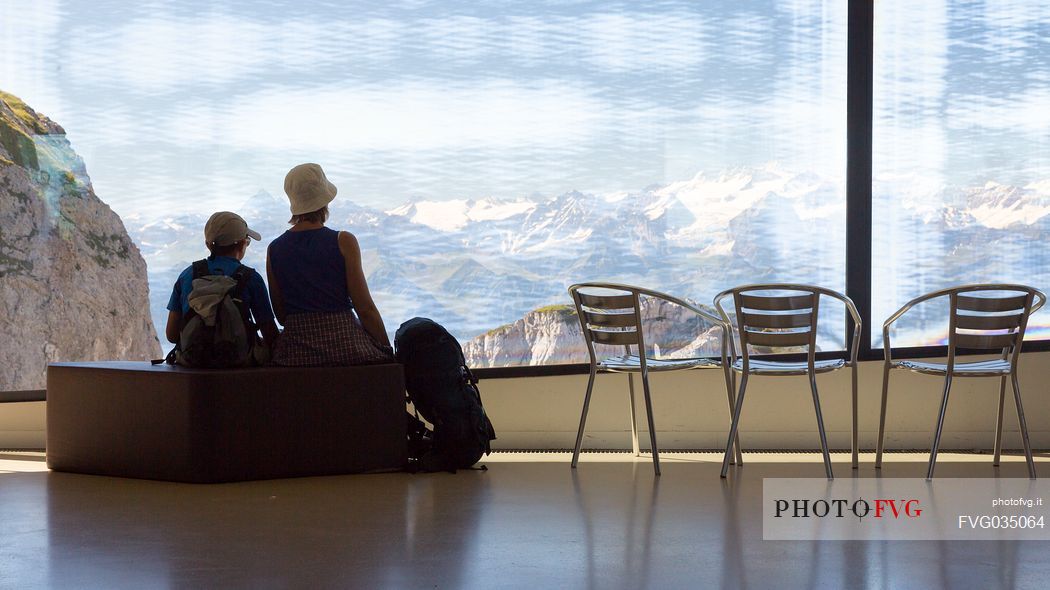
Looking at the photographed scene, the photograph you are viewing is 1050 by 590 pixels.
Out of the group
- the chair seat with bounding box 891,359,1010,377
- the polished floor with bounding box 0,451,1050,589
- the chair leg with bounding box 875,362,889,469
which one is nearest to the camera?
the polished floor with bounding box 0,451,1050,589

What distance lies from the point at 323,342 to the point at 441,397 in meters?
0.52

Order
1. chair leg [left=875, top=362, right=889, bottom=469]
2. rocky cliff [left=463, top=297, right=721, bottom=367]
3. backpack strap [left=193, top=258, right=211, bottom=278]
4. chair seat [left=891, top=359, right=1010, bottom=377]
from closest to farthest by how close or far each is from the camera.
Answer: backpack strap [left=193, top=258, right=211, bottom=278], chair seat [left=891, top=359, right=1010, bottom=377], chair leg [left=875, top=362, right=889, bottom=469], rocky cliff [left=463, top=297, right=721, bottom=367]

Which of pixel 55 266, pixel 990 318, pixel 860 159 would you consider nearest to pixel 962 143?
pixel 860 159

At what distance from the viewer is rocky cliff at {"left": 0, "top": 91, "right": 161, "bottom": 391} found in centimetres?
567

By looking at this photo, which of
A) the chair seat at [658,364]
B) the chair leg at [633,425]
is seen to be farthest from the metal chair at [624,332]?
the chair leg at [633,425]

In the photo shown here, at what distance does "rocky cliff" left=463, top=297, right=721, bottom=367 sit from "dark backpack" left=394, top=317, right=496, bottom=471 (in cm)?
94

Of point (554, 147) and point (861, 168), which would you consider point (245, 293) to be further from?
point (861, 168)

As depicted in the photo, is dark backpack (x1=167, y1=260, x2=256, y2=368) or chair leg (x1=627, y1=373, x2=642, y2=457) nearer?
dark backpack (x1=167, y1=260, x2=256, y2=368)

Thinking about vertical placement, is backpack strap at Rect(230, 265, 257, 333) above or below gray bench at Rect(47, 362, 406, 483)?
above

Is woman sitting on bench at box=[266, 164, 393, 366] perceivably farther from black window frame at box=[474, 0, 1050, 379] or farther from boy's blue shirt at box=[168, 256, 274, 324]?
black window frame at box=[474, 0, 1050, 379]

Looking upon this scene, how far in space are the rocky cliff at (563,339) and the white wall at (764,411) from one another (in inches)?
5.5

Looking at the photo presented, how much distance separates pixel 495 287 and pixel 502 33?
130cm

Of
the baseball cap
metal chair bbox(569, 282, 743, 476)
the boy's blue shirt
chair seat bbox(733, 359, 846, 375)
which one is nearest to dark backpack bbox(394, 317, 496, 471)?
metal chair bbox(569, 282, 743, 476)

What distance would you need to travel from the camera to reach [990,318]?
4.45 meters
